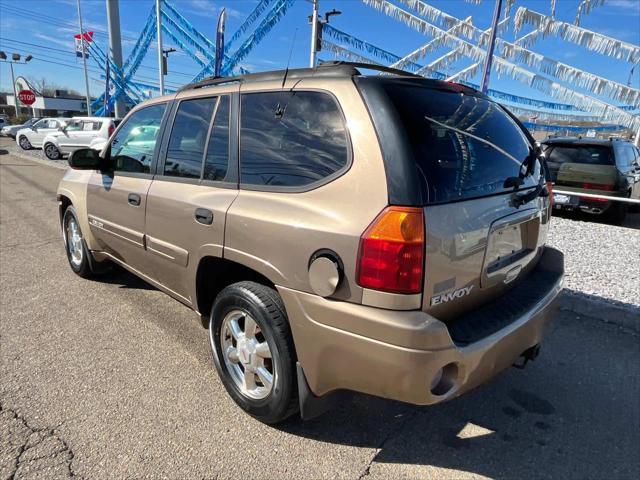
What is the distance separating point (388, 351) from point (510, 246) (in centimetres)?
104

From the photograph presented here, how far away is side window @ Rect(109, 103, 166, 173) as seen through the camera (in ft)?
10.7

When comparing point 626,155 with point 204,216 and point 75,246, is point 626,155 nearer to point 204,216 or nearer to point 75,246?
point 204,216

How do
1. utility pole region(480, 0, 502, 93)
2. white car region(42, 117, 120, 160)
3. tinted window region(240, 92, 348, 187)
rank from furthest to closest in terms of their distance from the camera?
white car region(42, 117, 120, 160), utility pole region(480, 0, 502, 93), tinted window region(240, 92, 348, 187)

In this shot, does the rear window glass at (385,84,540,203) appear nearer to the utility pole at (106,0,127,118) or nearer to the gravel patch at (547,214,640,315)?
the gravel patch at (547,214,640,315)

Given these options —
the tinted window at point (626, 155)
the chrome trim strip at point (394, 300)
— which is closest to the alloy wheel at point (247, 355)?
the chrome trim strip at point (394, 300)

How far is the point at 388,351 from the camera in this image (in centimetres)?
174

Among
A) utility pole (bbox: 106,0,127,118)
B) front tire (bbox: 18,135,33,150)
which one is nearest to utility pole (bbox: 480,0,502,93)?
front tire (bbox: 18,135,33,150)

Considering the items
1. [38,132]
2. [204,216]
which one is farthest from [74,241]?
[38,132]

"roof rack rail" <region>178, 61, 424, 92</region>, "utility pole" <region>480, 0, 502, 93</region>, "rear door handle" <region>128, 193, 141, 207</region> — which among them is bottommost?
"rear door handle" <region>128, 193, 141, 207</region>

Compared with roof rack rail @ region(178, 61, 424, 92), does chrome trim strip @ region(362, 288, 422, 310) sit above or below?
below

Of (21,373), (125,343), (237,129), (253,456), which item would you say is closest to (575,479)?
(253,456)

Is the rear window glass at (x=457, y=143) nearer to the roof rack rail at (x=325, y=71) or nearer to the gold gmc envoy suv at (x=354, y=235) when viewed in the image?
the gold gmc envoy suv at (x=354, y=235)

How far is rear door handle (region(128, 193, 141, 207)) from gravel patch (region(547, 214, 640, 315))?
413 centimetres

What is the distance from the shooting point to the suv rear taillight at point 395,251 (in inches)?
68.4
